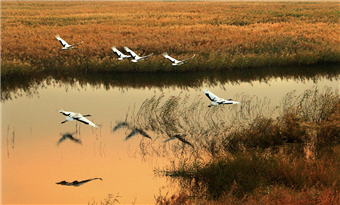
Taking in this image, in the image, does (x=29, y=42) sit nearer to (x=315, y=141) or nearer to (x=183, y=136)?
(x=183, y=136)

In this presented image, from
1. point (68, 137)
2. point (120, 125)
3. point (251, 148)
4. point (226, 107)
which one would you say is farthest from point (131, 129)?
point (251, 148)

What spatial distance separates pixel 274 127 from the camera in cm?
964

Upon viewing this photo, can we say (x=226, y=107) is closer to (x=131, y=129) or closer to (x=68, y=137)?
(x=131, y=129)

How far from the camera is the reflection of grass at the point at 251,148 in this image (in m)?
6.98

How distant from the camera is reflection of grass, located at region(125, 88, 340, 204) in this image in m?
6.98

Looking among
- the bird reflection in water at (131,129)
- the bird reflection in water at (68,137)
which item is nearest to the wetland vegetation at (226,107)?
the bird reflection in water at (131,129)

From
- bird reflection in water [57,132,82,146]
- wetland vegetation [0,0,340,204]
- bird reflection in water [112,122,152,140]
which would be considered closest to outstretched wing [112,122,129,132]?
bird reflection in water [112,122,152,140]

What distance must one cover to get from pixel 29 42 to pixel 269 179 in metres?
17.7

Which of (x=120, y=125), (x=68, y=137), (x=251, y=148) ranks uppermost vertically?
(x=251, y=148)

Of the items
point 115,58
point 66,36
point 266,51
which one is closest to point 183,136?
point 115,58

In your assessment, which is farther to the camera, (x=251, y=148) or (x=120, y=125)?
(x=120, y=125)

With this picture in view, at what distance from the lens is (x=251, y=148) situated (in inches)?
355

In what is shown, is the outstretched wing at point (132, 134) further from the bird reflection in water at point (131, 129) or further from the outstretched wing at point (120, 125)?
the outstretched wing at point (120, 125)

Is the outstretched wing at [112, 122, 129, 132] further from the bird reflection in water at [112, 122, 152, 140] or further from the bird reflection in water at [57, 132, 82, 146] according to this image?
the bird reflection in water at [57, 132, 82, 146]
